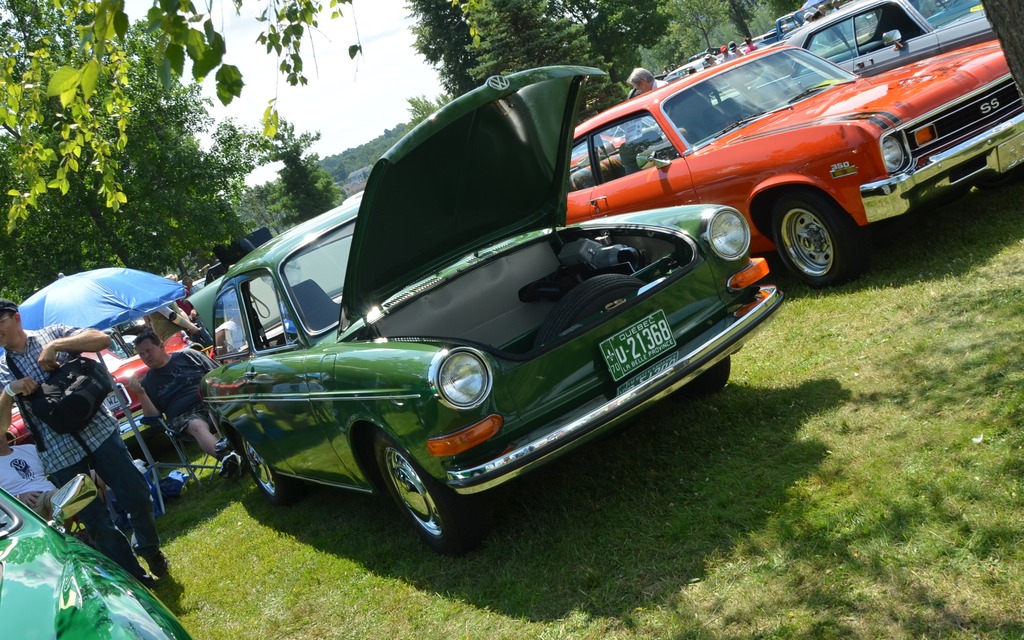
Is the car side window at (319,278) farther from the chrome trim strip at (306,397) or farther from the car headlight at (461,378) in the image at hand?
the car headlight at (461,378)

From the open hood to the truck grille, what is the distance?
2.47 m

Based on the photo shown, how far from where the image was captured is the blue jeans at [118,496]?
204 inches

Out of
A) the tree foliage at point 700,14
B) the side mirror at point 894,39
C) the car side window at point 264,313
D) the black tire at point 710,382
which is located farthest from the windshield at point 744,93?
the tree foliage at point 700,14

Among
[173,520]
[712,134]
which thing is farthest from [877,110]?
[173,520]

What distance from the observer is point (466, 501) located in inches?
167

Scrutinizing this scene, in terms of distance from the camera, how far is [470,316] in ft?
16.9

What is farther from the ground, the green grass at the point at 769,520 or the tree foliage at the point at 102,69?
the tree foliage at the point at 102,69

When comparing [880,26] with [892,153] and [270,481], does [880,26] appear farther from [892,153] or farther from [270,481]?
[270,481]

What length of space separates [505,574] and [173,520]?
14.1 feet

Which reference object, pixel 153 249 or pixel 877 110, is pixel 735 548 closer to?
pixel 877 110

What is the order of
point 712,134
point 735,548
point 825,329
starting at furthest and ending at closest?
point 712,134
point 825,329
point 735,548

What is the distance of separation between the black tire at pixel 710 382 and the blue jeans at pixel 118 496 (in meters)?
3.30

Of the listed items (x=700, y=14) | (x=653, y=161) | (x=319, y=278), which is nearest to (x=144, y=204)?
(x=653, y=161)

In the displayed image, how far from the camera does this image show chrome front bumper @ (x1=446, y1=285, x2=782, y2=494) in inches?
150
